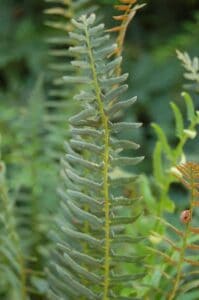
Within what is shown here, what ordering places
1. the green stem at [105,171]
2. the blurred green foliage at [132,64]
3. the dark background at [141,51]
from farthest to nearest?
the dark background at [141,51], the blurred green foliage at [132,64], the green stem at [105,171]

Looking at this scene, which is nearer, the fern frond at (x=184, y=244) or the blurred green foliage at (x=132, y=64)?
the fern frond at (x=184, y=244)

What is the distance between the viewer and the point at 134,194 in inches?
34.7

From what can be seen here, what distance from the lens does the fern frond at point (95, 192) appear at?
578 mm

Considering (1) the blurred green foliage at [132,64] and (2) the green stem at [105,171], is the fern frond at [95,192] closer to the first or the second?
(2) the green stem at [105,171]

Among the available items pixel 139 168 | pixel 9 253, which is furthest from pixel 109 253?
pixel 139 168

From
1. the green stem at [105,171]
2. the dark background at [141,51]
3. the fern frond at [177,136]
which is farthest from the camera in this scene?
the dark background at [141,51]

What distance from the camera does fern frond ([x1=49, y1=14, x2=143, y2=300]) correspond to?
58 centimetres

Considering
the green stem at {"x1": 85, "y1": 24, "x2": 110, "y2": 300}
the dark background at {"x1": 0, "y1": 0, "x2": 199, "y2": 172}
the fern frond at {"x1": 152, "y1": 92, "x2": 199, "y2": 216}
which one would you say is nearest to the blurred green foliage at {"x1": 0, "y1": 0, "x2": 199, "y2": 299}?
the dark background at {"x1": 0, "y1": 0, "x2": 199, "y2": 172}

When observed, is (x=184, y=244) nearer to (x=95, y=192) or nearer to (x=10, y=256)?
(x=95, y=192)

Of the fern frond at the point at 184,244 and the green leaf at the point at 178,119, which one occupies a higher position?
the green leaf at the point at 178,119

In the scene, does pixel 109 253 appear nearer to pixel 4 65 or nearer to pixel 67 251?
pixel 67 251

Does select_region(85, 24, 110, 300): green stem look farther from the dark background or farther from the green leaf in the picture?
the dark background

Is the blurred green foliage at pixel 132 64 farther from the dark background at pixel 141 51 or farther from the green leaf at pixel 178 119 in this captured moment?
the green leaf at pixel 178 119

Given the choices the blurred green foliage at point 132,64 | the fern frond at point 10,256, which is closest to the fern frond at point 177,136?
the fern frond at point 10,256
